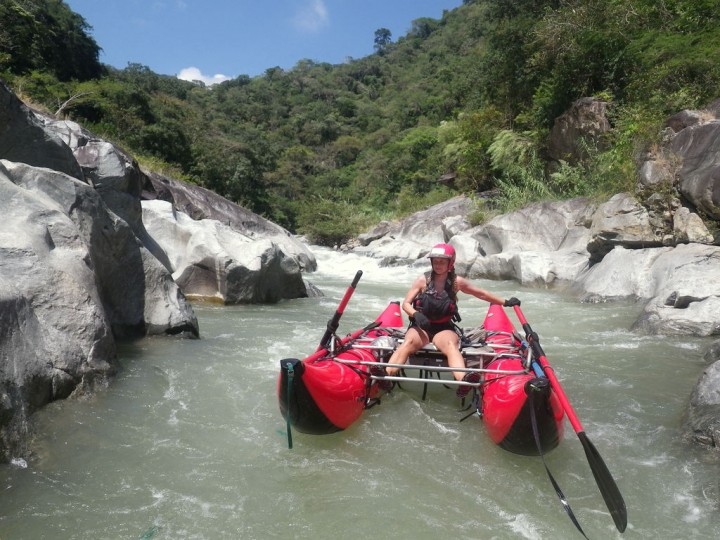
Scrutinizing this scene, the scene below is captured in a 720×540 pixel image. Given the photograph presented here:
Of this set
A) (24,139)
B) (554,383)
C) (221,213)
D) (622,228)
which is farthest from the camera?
(221,213)

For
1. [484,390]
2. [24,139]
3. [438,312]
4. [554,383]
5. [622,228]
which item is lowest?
[484,390]

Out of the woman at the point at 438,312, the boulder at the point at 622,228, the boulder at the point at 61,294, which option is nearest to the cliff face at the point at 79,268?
the boulder at the point at 61,294

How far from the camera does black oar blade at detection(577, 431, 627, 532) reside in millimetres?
2127

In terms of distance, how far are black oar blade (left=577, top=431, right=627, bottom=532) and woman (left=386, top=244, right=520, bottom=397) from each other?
1.29 m

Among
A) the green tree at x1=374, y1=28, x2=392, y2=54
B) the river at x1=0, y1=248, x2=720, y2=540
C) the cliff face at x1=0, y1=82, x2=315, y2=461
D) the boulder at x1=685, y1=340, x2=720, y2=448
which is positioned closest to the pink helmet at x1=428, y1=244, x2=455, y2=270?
the river at x1=0, y1=248, x2=720, y2=540

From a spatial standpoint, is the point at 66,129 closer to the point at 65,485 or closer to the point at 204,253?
the point at 204,253

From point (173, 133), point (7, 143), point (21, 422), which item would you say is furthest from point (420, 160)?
point (21, 422)

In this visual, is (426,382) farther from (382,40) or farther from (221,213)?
(382,40)

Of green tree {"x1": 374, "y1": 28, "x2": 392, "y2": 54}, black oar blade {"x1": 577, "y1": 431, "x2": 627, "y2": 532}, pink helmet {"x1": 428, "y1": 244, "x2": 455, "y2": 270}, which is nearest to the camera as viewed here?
black oar blade {"x1": 577, "y1": 431, "x2": 627, "y2": 532}

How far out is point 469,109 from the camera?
2280cm

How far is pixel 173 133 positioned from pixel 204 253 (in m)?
14.6

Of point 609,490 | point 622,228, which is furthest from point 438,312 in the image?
point 622,228

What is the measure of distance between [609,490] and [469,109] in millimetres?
22510

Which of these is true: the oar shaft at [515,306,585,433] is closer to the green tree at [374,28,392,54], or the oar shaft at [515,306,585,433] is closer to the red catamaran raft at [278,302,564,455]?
the red catamaran raft at [278,302,564,455]
